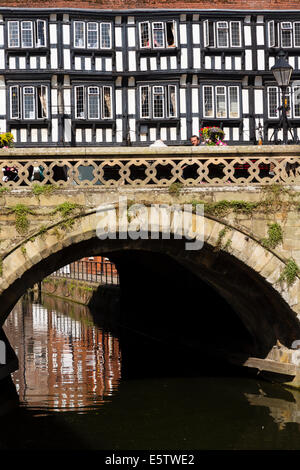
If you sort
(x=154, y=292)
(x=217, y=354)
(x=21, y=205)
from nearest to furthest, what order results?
(x=21, y=205), (x=217, y=354), (x=154, y=292)

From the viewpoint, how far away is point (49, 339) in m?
25.2

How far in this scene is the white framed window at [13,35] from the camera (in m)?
31.9

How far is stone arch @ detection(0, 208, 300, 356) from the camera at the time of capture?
45.1 ft

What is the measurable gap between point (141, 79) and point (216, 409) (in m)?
19.4

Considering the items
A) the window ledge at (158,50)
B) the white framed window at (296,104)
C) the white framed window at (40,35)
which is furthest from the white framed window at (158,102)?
the white framed window at (296,104)

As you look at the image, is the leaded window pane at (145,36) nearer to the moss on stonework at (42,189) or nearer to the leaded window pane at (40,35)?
the leaded window pane at (40,35)

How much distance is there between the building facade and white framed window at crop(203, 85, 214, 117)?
1.5 inches

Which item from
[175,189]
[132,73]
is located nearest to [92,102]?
[132,73]

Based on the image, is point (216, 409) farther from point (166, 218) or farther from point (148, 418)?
point (166, 218)

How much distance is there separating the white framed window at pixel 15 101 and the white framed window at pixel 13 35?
1.63m

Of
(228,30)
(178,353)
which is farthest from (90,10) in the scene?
(178,353)

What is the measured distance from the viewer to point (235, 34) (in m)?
32.5

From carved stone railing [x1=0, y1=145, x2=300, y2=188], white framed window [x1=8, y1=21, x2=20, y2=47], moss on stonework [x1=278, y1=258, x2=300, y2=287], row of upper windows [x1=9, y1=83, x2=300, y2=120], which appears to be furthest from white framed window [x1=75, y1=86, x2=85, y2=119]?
moss on stonework [x1=278, y1=258, x2=300, y2=287]

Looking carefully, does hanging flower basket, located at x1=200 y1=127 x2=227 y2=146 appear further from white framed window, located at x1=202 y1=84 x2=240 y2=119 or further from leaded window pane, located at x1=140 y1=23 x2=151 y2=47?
leaded window pane, located at x1=140 y1=23 x2=151 y2=47
